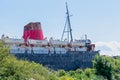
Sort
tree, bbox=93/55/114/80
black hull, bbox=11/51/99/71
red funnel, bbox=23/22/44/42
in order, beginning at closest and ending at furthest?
tree, bbox=93/55/114/80 < black hull, bbox=11/51/99/71 < red funnel, bbox=23/22/44/42

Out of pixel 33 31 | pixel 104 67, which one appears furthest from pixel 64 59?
pixel 104 67

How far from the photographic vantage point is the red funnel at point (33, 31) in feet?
224

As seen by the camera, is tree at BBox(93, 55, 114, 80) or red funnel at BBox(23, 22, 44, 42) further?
red funnel at BBox(23, 22, 44, 42)

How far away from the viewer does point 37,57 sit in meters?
60.8

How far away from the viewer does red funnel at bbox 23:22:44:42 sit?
68250 millimetres

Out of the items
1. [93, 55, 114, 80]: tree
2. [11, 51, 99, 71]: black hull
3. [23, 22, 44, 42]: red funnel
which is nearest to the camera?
[93, 55, 114, 80]: tree

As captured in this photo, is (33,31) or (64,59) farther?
(33,31)

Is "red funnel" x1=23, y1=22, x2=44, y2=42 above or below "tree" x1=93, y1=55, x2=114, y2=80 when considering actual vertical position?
above

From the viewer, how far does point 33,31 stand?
68.4 metres

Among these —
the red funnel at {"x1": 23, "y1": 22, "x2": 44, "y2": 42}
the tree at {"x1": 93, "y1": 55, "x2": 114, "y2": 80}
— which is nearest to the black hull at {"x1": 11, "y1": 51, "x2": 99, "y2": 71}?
the red funnel at {"x1": 23, "y1": 22, "x2": 44, "y2": 42}

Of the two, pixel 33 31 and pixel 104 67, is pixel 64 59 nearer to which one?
pixel 33 31

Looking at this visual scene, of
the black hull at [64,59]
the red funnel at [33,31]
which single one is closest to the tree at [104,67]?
the black hull at [64,59]

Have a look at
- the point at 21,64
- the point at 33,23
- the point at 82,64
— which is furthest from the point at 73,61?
the point at 21,64

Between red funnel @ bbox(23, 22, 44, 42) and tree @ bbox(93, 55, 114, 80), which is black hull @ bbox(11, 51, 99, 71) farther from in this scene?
tree @ bbox(93, 55, 114, 80)
